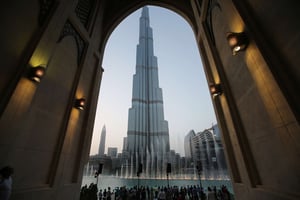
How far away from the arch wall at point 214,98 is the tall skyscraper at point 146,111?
63.3 m

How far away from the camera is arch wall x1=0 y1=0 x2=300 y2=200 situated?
6.02 ft

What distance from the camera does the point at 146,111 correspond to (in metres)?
109

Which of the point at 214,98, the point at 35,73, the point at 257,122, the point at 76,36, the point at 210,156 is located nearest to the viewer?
the point at 257,122

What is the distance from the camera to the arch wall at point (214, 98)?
1835 millimetres

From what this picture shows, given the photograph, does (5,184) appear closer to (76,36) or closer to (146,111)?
(76,36)

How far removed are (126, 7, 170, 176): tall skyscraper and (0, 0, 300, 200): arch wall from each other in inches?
2492

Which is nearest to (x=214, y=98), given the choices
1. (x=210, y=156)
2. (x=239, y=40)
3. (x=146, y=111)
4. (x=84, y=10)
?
(x=239, y=40)

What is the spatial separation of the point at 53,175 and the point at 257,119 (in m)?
4.86

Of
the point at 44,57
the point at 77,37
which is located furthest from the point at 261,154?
the point at 77,37

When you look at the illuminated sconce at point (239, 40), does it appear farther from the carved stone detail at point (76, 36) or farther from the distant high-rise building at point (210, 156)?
the distant high-rise building at point (210, 156)

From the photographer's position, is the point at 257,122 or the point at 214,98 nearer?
the point at 257,122

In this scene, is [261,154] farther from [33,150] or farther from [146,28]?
[146,28]

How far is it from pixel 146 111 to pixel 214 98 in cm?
10489

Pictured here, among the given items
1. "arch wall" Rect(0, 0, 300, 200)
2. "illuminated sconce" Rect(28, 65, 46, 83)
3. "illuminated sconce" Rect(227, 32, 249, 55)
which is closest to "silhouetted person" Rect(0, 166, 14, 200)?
"arch wall" Rect(0, 0, 300, 200)
